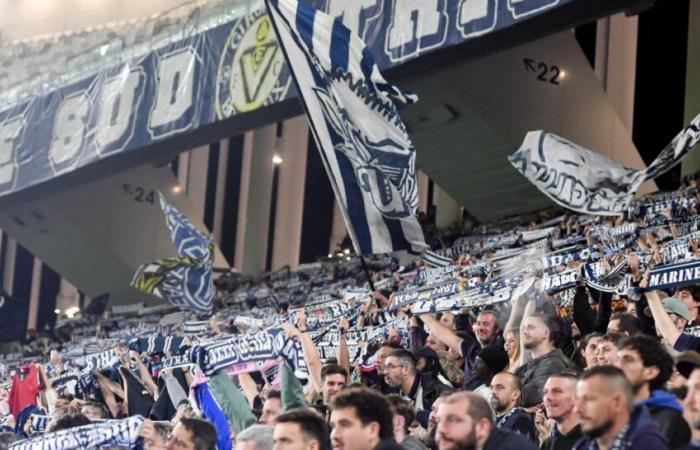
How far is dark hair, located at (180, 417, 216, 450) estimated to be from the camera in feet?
21.3

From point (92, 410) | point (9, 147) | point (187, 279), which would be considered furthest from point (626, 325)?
point (9, 147)

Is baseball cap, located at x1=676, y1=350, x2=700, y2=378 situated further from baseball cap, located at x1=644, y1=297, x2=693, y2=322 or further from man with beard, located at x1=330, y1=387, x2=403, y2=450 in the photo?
baseball cap, located at x1=644, y1=297, x2=693, y2=322

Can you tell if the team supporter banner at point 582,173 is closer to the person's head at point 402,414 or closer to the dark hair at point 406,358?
the dark hair at point 406,358

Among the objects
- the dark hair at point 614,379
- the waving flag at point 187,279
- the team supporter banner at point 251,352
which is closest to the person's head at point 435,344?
the team supporter banner at point 251,352

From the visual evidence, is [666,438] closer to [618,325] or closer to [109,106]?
[618,325]

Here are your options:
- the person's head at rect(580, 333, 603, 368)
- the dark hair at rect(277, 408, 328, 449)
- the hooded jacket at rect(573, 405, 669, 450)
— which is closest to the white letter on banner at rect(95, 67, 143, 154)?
the person's head at rect(580, 333, 603, 368)

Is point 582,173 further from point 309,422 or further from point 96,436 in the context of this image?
point 309,422

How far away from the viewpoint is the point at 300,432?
5.36 meters

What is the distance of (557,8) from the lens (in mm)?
15125

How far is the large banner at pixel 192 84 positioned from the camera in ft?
52.8

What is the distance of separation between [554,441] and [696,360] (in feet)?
2.72

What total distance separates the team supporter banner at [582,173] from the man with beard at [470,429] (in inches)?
271

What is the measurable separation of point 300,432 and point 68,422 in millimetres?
2419

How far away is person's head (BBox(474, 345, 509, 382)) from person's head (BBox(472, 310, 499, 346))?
1.30 feet
